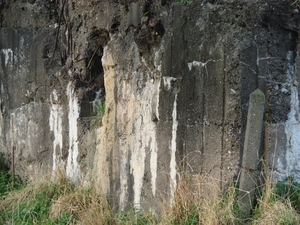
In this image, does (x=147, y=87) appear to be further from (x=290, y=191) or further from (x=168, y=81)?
(x=290, y=191)

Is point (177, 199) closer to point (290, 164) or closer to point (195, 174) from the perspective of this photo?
point (195, 174)

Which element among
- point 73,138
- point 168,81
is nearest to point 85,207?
point 73,138

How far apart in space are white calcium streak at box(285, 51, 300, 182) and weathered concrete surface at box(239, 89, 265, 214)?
32 centimetres

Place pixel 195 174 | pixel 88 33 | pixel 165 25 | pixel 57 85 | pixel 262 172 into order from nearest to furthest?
pixel 262 172, pixel 195 174, pixel 165 25, pixel 88 33, pixel 57 85

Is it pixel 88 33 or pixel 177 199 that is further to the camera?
pixel 88 33

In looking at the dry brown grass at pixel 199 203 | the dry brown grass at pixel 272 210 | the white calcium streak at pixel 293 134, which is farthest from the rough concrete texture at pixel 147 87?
the dry brown grass at pixel 272 210

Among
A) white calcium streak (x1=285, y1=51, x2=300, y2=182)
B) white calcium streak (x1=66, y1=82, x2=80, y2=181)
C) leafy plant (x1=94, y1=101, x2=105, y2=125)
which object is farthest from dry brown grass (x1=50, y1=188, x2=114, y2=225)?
white calcium streak (x1=285, y1=51, x2=300, y2=182)

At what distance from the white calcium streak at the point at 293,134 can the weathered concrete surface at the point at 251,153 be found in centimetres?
32

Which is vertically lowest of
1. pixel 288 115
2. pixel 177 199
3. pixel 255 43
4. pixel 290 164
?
pixel 177 199

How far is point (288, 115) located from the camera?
409 centimetres

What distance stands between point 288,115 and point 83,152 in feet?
8.30

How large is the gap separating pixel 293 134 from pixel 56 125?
3108 mm

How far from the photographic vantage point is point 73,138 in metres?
6.03

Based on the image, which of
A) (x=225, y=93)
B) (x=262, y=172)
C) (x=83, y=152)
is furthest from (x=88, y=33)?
(x=262, y=172)
